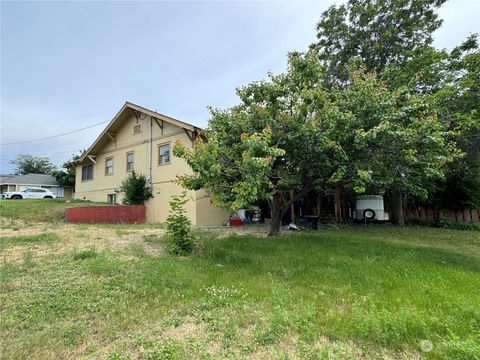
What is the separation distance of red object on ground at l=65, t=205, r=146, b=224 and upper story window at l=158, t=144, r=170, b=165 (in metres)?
2.73

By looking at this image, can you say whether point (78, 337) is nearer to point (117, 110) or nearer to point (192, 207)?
point (192, 207)

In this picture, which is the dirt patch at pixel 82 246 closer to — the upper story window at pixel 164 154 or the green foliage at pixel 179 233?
the green foliage at pixel 179 233

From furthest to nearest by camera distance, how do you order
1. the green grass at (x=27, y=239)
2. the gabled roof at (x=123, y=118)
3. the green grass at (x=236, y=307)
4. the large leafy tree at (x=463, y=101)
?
the gabled roof at (x=123, y=118)
the large leafy tree at (x=463, y=101)
the green grass at (x=27, y=239)
the green grass at (x=236, y=307)

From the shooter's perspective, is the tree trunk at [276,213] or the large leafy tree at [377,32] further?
the large leafy tree at [377,32]

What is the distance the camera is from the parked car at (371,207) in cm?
1511

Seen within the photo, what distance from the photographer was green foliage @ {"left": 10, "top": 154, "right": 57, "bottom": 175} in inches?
1957

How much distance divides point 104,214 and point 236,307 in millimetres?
12413

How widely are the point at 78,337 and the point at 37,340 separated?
364 millimetres

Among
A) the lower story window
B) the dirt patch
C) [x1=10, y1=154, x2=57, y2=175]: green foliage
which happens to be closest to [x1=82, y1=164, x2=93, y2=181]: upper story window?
the lower story window

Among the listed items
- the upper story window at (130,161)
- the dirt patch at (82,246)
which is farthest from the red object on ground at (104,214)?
the dirt patch at (82,246)

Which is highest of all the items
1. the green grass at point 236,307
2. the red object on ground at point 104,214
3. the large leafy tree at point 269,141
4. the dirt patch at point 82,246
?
the large leafy tree at point 269,141

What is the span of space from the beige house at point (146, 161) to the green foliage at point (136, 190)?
0.33m

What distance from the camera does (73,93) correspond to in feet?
58.9

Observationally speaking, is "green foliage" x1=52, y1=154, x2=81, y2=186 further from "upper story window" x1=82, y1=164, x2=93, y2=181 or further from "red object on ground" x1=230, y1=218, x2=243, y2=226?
"red object on ground" x1=230, y1=218, x2=243, y2=226
